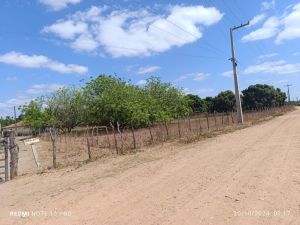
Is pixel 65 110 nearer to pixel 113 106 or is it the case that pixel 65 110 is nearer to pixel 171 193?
pixel 113 106

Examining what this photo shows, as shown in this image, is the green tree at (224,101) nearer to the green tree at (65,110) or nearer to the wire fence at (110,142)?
the green tree at (65,110)

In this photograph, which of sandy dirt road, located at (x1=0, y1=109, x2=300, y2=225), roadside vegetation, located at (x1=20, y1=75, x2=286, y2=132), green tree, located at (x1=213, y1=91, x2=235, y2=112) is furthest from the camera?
green tree, located at (x1=213, y1=91, x2=235, y2=112)

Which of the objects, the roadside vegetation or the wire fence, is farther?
the roadside vegetation

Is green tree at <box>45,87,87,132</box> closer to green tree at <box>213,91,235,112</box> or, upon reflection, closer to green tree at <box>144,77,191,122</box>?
green tree at <box>144,77,191,122</box>

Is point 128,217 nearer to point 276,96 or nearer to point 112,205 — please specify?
point 112,205

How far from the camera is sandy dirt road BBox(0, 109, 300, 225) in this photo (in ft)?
20.9

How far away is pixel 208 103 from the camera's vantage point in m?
113

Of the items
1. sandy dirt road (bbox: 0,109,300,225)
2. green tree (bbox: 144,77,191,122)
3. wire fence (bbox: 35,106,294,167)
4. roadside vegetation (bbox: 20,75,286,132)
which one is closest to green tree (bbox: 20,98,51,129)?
roadside vegetation (bbox: 20,75,286,132)

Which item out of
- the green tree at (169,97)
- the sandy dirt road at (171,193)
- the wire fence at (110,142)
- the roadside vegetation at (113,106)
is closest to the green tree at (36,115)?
the roadside vegetation at (113,106)

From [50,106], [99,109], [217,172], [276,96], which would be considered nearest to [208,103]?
[276,96]

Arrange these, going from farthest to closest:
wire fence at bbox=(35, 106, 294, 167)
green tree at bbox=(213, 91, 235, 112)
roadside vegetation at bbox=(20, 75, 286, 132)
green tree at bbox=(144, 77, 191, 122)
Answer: green tree at bbox=(213, 91, 235, 112) < green tree at bbox=(144, 77, 191, 122) < roadside vegetation at bbox=(20, 75, 286, 132) < wire fence at bbox=(35, 106, 294, 167)

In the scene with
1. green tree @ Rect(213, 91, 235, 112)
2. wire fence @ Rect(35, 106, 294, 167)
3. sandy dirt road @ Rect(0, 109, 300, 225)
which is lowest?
sandy dirt road @ Rect(0, 109, 300, 225)

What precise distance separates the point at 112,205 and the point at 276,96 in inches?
4241

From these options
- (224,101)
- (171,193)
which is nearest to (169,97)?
(224,101)
